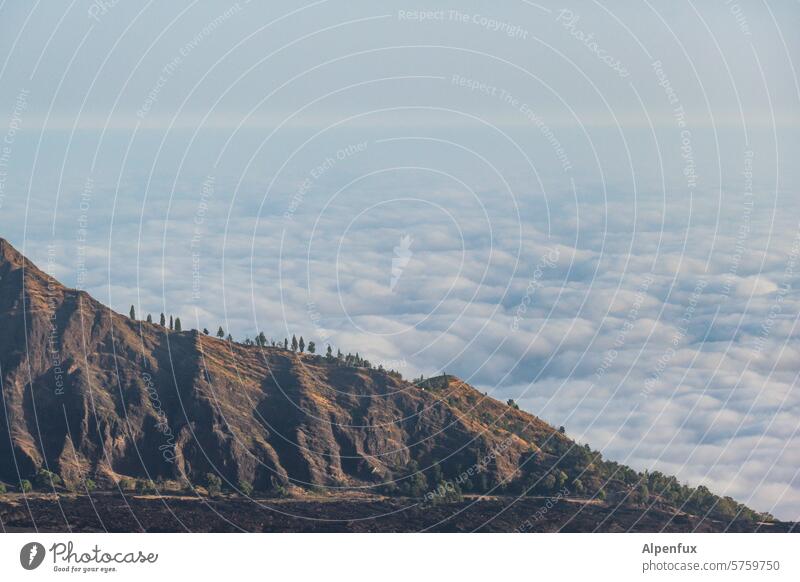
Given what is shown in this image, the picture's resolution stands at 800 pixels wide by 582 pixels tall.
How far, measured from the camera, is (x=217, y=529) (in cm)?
19725
